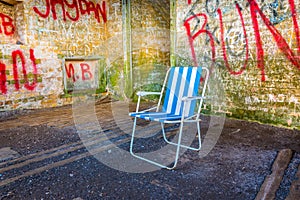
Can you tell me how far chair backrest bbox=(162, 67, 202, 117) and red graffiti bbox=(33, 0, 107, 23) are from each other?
3.95m

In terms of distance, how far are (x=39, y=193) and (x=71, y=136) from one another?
1589 millimetres

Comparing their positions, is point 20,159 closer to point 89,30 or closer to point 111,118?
point 111,118

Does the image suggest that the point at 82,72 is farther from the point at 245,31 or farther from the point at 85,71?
the point at 245,31

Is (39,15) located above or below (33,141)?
above

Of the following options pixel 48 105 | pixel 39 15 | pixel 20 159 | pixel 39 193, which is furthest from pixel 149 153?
pixel 39 15

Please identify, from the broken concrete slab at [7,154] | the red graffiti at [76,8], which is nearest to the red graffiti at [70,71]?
the red graffiti at [76,8]

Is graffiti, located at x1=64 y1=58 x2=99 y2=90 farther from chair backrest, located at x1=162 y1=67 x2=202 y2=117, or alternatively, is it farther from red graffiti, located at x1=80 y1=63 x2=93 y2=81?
chair backrest, located at x1=162 y1=67 x2=202 y2=117

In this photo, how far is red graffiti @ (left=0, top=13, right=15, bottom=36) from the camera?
5027 millimetres

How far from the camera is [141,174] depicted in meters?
2.36

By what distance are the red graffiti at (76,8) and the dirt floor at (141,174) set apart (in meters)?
3.16

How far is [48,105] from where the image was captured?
5.73m

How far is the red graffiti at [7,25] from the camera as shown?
5027 mm

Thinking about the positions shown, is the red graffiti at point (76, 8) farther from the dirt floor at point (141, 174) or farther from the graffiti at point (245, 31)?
the dirt floor at point (141, 174)

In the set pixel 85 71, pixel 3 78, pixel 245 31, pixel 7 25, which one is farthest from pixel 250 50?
pixel 7 25
